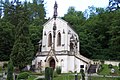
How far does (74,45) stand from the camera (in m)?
55.5

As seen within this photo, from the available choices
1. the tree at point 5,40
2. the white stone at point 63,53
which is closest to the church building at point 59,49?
the white stone at point 63,53

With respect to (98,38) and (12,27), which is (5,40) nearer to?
(12,27)

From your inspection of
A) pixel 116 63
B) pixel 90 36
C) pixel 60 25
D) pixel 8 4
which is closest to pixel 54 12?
pixel 60 25

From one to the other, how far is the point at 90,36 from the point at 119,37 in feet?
67.2

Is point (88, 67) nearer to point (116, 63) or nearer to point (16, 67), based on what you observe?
point (116, 63)

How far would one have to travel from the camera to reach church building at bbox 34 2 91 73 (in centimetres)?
5141

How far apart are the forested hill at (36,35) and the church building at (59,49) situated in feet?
10.2

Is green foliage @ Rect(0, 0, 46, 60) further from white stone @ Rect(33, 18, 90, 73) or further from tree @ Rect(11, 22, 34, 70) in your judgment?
white stone @ Rect(33, 18, 90, 73)

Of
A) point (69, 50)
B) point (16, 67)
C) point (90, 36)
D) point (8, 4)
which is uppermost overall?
point (8, 4)

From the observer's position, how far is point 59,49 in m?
53.3

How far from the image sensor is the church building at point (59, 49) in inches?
2024

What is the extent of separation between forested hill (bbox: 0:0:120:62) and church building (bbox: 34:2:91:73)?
310 cm

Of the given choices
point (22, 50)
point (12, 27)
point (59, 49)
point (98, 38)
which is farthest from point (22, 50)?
point (98, 38)

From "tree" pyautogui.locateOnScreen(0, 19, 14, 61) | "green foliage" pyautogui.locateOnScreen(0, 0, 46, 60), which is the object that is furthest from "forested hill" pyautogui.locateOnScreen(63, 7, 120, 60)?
"tree" pyautogui.locateOnScreen(0, 19, 14, 61)
